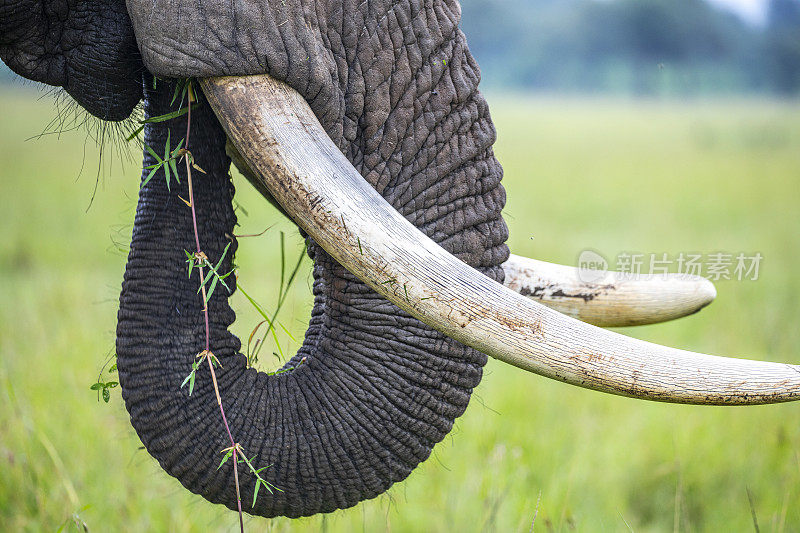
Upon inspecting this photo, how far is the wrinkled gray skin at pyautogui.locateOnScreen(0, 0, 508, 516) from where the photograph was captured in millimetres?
1540

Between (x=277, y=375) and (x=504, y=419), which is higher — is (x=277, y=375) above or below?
below

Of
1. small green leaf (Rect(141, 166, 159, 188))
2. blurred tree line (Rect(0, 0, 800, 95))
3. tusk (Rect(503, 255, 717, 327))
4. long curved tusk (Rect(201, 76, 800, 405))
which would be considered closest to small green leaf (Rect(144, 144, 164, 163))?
small green leaf (Rect(141, 166, 159, 188))

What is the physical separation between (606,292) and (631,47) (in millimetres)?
31468

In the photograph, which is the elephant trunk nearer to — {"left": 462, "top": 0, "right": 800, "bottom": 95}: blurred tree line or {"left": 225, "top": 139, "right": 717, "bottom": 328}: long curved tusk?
{"left": 225, "top": 139, "right": 717, "bottom": 328}: long curved tusk

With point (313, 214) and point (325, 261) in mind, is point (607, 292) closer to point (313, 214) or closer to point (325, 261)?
point (325, 261)

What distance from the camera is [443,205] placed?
1.63 metres

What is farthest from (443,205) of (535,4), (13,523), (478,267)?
(535,4)

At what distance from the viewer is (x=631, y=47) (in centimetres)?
3120

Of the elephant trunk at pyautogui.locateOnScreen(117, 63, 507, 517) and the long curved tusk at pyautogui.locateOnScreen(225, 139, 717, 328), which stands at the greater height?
the long curved tusk at pyautogui.locateOnScreen(225, 139, 717, 328)

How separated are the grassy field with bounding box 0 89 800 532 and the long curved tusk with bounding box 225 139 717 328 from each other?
549mm

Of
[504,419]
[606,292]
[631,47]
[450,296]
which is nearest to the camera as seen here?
[450,296]

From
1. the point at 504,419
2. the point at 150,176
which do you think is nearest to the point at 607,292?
the point at 150,176

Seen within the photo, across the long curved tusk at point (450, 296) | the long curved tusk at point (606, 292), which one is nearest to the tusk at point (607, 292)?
the long curved tusk at point (606, 292)

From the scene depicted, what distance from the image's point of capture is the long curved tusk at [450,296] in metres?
1.35
